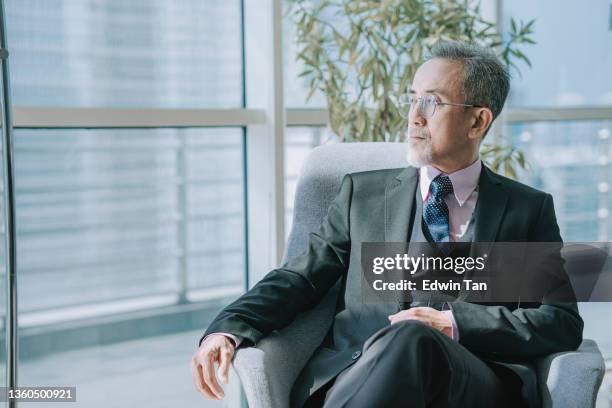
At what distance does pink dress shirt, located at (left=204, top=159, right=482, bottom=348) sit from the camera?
2047 mm

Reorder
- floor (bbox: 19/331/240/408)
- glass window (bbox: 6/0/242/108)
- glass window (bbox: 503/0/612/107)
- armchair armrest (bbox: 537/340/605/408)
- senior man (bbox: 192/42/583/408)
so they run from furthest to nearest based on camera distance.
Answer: glass window (bbox: 503/0/612/107) < floor (bbox: 19/331/240/408) < glass window (bbox: 6/0/242/108) < senior man (bbox: 192/42/583/408) < armchair armrest (bbox: 537/340/605/408)

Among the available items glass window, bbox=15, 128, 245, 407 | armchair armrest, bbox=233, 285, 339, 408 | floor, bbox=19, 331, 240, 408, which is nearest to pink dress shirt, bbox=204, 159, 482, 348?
armchair armrest, bbox=233, 285, 339, 408

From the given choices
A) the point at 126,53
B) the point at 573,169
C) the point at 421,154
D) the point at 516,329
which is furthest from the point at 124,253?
the point at 573,169

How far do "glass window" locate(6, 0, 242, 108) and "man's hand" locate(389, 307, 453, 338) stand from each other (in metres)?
1.22

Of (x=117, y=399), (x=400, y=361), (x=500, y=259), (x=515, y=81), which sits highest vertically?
(x=515, y=81)

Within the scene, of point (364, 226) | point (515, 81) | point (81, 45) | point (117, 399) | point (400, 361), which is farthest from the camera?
point (515, 81)

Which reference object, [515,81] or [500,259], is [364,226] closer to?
[500,259]

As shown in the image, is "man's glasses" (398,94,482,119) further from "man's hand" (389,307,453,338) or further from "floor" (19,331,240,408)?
"floor" (19,331,240,408)

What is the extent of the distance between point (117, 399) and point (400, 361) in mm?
1498

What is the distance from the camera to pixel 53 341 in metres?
2.51

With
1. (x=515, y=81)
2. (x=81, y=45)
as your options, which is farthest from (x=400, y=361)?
(x=515, y=81)

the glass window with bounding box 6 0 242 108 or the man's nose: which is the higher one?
the glass window with bounding box 6 0 242 108

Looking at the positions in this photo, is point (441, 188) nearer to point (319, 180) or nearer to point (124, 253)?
point (319, 180)

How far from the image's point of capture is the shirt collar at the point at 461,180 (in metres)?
2.07
